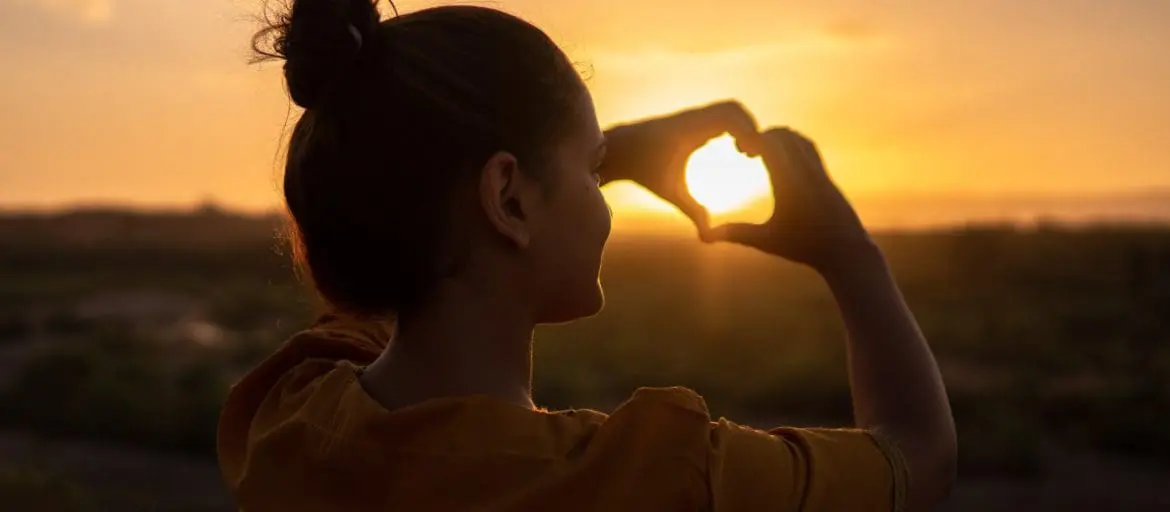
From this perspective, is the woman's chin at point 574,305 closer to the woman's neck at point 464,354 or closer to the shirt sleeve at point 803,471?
the woman's neck at point 464,354

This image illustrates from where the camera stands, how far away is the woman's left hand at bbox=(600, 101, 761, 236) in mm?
1352

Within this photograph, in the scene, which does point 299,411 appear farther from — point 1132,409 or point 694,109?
point 1132,409

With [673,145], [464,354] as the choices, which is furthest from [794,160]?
[464,354]

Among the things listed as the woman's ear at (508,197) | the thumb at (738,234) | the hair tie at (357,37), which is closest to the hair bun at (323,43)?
the hair tie at (357,37)

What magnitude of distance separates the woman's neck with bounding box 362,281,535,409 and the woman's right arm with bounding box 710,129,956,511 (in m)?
0.24

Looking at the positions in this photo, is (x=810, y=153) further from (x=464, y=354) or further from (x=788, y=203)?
(x=464, y=354)

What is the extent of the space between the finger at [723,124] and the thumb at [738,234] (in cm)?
8

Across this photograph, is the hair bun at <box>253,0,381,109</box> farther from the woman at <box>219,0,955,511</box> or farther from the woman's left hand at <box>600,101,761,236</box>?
the woman's left hand at <box>600,101,761,236</box>

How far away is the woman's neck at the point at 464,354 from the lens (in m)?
1.30

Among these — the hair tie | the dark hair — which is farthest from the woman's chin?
the hair tie

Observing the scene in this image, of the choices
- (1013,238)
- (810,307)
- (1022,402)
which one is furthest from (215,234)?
(1022,402)

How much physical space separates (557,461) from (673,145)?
0.40 meters

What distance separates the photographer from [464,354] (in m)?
1.31

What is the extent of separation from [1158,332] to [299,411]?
20820 mm
